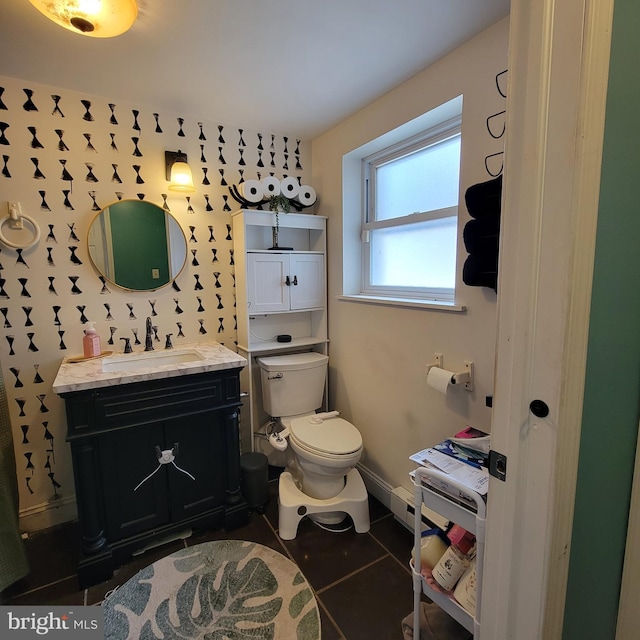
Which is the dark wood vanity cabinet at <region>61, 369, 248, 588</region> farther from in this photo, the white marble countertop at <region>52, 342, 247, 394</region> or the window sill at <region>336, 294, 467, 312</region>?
the window sill at <region>336, 294, 467, 312</region>

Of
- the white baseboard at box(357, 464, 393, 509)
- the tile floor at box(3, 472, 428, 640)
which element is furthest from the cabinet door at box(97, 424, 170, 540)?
the white baseboard at box(357, 464, 393, 509)

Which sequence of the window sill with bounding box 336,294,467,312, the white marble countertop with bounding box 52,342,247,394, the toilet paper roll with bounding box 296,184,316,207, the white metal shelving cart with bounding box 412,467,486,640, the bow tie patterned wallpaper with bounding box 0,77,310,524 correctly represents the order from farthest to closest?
the toilet paper roll with bounding box 296,184,316,207, the bow tie patterned wallpaper with bounding box 0,77,310,524, the window sill with bounding box 336,294,467,312, the white marble countertop with bounding box 52,342,247,394, the white metal shelving cart with bounding box 412,467,486,640

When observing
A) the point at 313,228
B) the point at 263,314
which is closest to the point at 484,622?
the point at 263,314

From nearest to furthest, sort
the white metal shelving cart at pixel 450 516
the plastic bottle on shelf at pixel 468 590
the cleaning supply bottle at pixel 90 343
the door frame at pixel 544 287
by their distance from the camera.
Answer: the door frame at pixel 544 287
the white metal shelving cart at pixel 450 516
the plastic bottle on shelf at pixel 468 590
the cleaning supply bottle at pixel 90 343

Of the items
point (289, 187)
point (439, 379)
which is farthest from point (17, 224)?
point (439, 379)

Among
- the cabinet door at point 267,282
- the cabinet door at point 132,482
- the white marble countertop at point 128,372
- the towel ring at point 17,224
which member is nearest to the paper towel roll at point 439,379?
the white marble countertop at point 128,372

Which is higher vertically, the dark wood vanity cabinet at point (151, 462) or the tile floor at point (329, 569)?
the dark wood vanity cabinet at point (151, 462)

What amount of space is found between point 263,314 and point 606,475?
182 centimetres

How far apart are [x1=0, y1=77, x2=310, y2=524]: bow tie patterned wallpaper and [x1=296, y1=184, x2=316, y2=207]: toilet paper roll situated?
0.47m

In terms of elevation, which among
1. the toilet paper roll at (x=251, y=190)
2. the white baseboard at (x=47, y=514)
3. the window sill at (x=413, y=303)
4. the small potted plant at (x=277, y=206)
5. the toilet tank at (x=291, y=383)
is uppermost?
the toilet paper roll at (x=251, y=190)

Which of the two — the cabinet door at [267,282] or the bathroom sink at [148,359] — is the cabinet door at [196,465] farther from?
the cabinet door at [267,282]

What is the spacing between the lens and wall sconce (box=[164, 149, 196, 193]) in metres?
1.96

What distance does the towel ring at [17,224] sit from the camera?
1696 mm

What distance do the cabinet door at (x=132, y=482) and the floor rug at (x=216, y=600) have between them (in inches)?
8.1
